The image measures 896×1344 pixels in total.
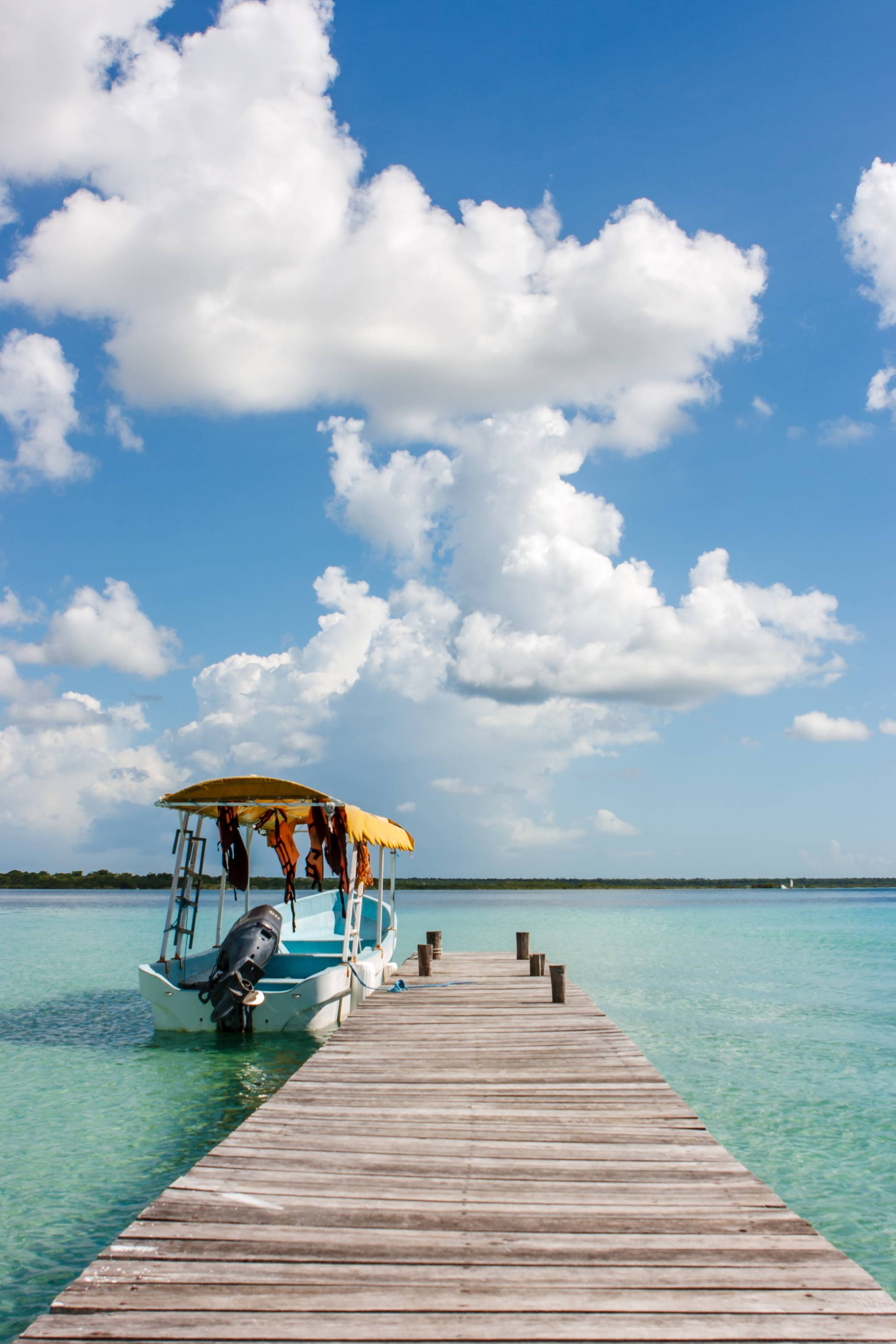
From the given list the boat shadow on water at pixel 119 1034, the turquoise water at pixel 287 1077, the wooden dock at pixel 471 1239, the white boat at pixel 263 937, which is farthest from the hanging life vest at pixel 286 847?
the wooden dock at pixel 471 1239

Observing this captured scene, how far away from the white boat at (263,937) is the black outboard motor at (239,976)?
2 centimetres

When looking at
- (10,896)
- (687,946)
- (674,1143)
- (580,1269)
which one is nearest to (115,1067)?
(674,1143)

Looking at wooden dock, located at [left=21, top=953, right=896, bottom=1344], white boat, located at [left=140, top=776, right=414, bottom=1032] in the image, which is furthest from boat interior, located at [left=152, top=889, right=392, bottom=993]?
wooden dock, located at [left=21, top=953, right=896, bottom=1344]

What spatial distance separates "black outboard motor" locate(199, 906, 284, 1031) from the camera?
13141 mm

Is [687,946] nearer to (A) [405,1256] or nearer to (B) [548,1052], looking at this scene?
(B) [548,1052]

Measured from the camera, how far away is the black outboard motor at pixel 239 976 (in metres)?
13.1

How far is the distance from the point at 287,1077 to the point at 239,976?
183 centimetres

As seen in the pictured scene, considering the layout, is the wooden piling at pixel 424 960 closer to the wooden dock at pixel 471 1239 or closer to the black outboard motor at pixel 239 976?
the black outboard motor at pixel 239 976

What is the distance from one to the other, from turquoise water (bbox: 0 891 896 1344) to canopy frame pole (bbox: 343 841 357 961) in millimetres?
1703

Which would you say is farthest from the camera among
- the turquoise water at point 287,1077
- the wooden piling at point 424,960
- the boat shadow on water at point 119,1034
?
the wooden piling at point 424,960

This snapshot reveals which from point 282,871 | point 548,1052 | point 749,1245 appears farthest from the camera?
point 282,871

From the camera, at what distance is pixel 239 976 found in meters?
13.3

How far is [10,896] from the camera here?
139 metres

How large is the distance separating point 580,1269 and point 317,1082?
4140 millimetres
